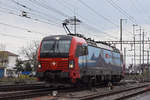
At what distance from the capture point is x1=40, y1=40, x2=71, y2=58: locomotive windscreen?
17.3 metres

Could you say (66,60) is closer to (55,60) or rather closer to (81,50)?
(55,60)

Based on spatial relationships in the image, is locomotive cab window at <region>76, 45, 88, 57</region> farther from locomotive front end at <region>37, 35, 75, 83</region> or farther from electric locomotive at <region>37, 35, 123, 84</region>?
locomotive front end at <region>37, 35, 75, 83</region>

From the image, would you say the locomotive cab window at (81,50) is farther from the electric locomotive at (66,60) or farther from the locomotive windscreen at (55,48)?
the locomotive windscreen at (55,48)

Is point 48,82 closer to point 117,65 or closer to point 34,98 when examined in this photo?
point 34,98

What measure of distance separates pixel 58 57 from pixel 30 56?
218 ft

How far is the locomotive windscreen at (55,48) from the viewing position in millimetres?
17312

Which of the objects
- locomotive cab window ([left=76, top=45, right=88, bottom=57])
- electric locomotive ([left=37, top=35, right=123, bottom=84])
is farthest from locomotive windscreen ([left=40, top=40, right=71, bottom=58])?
locomotive cab window ([left=76, top=45, right=88, bottom=57])

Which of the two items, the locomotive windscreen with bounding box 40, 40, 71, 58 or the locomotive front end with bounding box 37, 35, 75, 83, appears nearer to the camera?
the locomotive front end with bounding box 37, 35, 75, 83

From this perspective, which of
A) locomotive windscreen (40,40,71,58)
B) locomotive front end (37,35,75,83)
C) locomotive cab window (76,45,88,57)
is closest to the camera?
locomotive front end (37,35,75,83)

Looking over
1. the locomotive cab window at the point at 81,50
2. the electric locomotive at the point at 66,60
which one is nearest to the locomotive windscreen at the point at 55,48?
the electric locomotive at the point at 66,60

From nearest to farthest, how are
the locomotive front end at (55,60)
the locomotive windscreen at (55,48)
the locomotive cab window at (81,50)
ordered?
the locomotive front end at (55,60) → the locomotive windscreen at (55,48) → the locomotive cab window at (81,50)

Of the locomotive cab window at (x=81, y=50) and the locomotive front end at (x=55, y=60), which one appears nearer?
the locomotive front end at (x=55, y=60)

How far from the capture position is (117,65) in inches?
1030

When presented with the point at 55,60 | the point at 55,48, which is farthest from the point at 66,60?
Answer: the point at 55,48
